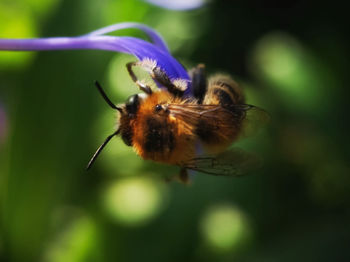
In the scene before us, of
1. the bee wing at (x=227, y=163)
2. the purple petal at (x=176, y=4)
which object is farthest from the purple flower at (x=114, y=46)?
the purple petal at (x=176, y=4)

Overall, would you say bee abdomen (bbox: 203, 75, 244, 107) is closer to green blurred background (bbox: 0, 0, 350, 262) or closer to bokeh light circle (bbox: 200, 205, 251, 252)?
green blurred background (bbox: 0, 0, 350, 262)

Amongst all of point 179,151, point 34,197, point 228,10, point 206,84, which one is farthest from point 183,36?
point 179,151

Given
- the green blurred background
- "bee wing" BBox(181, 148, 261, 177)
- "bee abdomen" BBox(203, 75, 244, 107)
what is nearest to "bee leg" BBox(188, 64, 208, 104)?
"bee abdomen" BBox(203, 75, 244, 107)

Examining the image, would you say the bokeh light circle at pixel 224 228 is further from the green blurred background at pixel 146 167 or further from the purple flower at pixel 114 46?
the purple flower at pixel 114 46

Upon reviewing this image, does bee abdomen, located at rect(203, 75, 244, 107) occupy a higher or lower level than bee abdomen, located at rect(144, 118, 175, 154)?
higher

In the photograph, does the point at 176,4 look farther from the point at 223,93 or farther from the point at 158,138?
the point at 158,138
